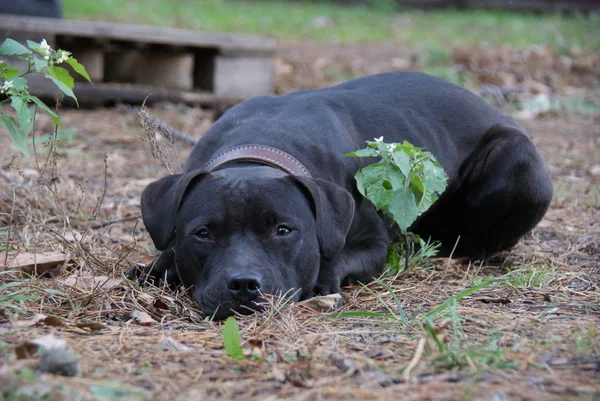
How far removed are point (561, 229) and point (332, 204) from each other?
2.14m

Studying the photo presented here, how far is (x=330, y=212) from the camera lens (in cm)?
368

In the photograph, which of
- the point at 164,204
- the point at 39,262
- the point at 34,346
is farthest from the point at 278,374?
the point at 39,262

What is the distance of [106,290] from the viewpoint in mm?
3502

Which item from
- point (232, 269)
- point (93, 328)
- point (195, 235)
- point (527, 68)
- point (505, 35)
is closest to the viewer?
point (93, 328)

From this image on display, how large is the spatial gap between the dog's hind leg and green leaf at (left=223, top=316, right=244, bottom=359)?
2288 mm

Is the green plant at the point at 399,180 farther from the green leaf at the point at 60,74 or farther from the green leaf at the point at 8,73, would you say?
the green leaf at the point at 8,73

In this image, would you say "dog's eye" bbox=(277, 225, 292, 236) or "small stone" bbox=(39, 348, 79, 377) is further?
"dog's eye" bbox=(277, 225, 292, 236)

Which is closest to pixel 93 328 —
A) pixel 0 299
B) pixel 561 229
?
pixel 0 299

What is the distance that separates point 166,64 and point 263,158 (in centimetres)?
467

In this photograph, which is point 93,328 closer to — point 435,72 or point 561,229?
point 561,229

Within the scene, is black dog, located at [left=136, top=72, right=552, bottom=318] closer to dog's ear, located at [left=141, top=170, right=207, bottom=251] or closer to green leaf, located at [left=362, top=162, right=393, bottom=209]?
dog's ear, located at [left=141, top=170, right=207, bottom=251]

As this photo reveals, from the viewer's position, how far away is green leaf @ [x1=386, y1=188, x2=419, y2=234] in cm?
383

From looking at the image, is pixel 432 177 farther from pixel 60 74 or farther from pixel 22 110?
pixel 22 110

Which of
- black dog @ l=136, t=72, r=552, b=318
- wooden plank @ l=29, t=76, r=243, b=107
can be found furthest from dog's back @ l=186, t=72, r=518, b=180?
wooden plank @ l=29, t=76, r=243, b=107
